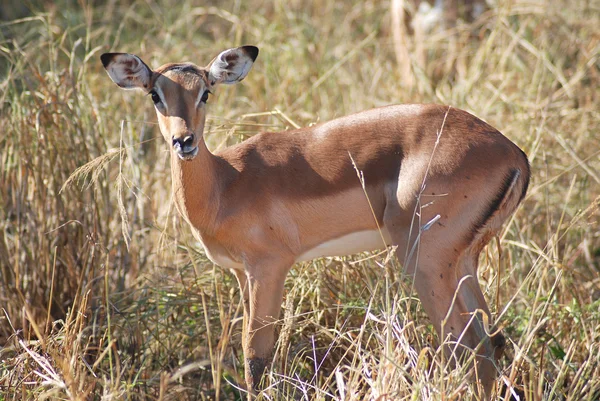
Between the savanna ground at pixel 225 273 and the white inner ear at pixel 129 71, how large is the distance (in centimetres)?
35

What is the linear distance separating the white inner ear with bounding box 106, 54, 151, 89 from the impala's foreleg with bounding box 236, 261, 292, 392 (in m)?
1.10

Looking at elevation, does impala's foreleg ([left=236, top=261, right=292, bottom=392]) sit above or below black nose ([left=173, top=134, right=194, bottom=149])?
below

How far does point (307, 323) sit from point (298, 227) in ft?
1.95

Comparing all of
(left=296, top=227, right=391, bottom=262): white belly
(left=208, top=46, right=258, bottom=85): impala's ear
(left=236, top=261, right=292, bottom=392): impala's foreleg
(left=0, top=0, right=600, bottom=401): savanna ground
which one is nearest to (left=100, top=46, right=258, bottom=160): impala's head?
(left=208, top=46, right=258, bottom=85): impala's ear

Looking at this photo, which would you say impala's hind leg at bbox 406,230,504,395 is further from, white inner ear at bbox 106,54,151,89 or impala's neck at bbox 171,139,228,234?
white inner ear at bbox 106,54,151,89

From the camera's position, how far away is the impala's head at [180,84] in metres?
3.96

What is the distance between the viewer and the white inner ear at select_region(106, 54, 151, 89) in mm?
4215

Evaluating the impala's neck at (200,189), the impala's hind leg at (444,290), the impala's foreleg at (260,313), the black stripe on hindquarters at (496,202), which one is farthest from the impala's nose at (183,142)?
the black stripe on hindquarters at (496,202)

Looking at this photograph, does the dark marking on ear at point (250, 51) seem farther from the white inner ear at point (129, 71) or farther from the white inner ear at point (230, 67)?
the white inner ear at point (129, 71)

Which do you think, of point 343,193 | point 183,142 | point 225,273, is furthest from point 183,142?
point 225,273

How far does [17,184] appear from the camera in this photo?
17.1ft

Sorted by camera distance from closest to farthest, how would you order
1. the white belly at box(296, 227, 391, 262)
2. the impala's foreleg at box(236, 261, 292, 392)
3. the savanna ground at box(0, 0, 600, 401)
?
1. the savanna ground at box(0, 0, 600, 401)
2. the impala's foreleg at box(236, 261, 292, 392)
3. the white belly at box(296, 227, 391, 262)

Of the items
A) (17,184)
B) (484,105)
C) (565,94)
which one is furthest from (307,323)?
(565,94)

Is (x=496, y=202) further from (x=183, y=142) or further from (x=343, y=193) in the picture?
(x=183, y=142)
